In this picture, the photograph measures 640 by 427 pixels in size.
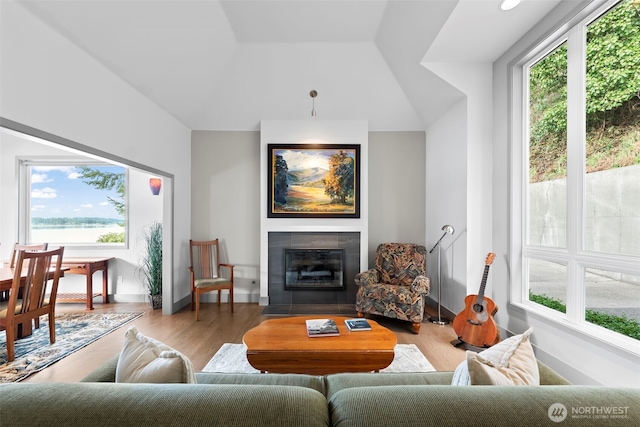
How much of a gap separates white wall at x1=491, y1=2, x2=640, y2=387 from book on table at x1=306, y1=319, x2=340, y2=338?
1.87 metres

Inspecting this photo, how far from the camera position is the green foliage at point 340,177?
4434mm

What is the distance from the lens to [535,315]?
2.67 metres

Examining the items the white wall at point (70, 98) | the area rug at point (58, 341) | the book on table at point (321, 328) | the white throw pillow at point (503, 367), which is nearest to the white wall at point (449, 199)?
the book on table at point (321, 328)

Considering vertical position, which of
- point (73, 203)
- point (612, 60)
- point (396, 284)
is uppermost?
point (612, 60)

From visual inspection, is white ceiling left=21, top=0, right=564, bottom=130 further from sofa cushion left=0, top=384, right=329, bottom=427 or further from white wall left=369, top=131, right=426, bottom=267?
sofa cushion left=0, top=384, right=329, bottom=427

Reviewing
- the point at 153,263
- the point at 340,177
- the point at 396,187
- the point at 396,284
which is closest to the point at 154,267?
the point at 153,263

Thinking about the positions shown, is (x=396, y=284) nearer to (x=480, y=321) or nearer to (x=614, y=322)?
(x=480, y=321)

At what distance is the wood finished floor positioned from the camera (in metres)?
2.61

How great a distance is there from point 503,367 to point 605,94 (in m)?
2.30

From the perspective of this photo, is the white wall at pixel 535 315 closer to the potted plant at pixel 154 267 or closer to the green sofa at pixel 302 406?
the green sofa at pixel 302 406

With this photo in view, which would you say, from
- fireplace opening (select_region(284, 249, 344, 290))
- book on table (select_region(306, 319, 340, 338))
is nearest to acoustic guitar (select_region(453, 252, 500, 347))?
book on table (select_region(306, 319, 340, 338))

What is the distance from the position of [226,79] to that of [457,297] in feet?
13.9

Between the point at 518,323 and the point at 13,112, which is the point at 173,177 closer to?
the point at 13,112

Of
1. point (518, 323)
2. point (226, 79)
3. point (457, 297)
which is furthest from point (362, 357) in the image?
point (226, 79)
